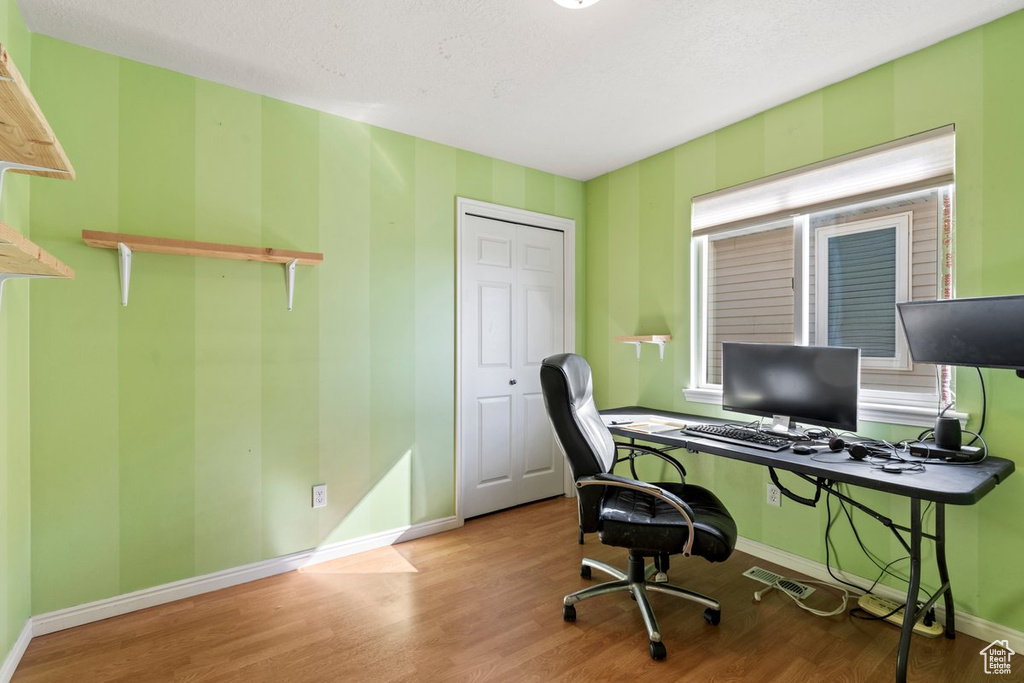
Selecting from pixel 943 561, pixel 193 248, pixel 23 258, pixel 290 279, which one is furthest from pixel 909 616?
pixel 193 248

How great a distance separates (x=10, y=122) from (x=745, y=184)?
124 inches

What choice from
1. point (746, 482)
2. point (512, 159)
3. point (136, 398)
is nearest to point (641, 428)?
point (746, 482)

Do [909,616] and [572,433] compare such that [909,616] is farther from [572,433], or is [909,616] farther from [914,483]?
[572,433]

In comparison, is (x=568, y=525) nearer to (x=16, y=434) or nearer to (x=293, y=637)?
(x=293, y=637)

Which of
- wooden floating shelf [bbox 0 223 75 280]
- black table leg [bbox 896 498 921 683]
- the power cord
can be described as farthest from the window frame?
wooden floating shelf [bbox 0 223 75 280]

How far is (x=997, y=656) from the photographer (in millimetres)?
1900

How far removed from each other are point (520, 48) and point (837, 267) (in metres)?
2.02

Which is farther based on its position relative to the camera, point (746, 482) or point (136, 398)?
point (746, 482)

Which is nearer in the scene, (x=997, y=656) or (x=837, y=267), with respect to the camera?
(x=997, y=656)

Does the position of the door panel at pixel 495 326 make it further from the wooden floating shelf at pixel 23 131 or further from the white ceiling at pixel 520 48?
the wooden floating shelf at pixel 23 131

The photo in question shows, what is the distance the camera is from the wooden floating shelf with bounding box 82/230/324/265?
2.13 m

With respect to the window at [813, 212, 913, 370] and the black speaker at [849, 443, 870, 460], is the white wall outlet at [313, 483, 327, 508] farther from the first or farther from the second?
the window at [813, 212, 913, 370]

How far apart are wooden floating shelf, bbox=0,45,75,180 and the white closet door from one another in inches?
89.6

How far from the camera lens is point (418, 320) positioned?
125 inches
